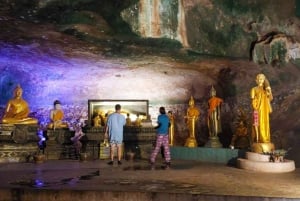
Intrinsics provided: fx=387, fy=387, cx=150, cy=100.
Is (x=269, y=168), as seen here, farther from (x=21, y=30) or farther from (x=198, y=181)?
(x=21, y=30)

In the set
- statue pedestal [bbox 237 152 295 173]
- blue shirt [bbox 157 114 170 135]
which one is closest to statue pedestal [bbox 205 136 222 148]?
statue pedestal [bbox 237 152 295 173]

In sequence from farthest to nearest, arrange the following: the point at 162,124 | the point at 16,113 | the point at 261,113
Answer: the point at 16,113, the point at 261,113, the point at 162,124

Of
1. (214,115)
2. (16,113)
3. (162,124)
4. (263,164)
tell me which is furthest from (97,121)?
(263,164)

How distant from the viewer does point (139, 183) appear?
278 inches

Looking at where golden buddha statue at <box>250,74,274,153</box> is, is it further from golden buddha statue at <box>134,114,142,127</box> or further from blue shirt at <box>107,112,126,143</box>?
golden buddha statue at <box>134,114,142,127</box>

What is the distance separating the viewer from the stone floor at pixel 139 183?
6.12 meters

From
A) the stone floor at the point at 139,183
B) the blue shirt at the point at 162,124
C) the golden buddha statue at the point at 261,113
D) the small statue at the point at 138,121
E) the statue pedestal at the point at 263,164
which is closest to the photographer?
the stone floor at the point at 139,183

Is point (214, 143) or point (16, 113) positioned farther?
point (214, 143)

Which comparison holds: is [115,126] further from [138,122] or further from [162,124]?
[138,122]

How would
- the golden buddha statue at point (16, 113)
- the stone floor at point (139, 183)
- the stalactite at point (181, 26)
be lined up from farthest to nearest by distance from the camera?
the stalactite at point (181, 26), the golden buddha statue at point (16, 113), the stone floor at point (139, 183)

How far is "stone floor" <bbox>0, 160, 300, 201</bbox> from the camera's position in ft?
20.1

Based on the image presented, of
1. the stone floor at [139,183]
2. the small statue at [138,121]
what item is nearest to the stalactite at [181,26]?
the small statue at [138,121]

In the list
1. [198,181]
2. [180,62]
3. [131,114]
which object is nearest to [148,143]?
[131,114]

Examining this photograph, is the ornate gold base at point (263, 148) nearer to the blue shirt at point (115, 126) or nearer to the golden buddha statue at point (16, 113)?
the blue shirt at point (115, 126)
